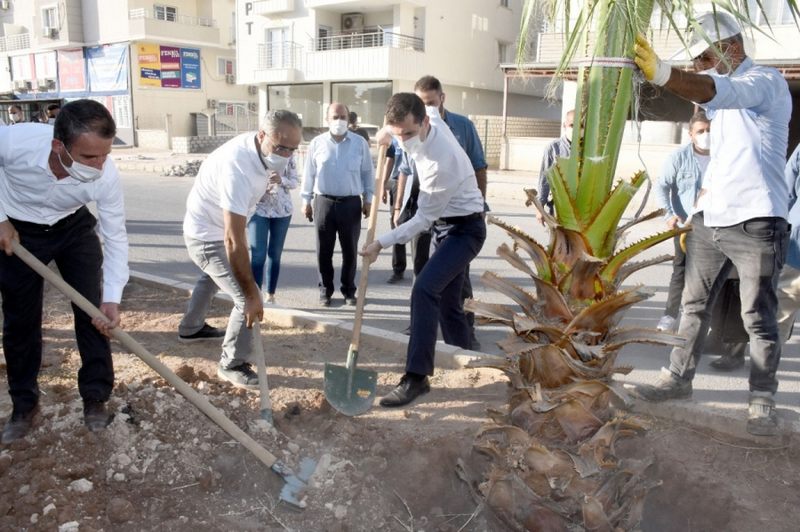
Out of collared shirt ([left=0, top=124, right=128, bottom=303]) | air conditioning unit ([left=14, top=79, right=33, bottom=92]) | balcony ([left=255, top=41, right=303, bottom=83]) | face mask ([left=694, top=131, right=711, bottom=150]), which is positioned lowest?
collared shirt ([left=0, top=124, right=128, bottom=303])

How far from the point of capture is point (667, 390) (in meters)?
4.05

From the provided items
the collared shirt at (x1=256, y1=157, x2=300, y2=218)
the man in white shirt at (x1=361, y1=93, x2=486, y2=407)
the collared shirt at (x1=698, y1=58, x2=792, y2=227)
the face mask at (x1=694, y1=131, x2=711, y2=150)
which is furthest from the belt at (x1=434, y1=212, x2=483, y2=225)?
the face mask at (x1=694, y1=131, x2=711, y2=150)

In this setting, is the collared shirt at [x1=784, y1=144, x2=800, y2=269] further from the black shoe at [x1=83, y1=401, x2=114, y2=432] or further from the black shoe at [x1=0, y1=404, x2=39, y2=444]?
the black shoe at [x1=0, y1=404, x2=39, y2=444]

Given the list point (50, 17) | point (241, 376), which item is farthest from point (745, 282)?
point (50, 17)

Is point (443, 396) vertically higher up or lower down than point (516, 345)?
lower down

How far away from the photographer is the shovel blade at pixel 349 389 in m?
3.98

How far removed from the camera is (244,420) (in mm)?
3771

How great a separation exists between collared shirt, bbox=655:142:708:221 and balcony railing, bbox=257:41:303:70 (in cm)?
2447

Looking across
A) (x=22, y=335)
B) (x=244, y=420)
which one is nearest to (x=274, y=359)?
(x=244, y=420)

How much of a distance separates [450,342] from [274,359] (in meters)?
1.37

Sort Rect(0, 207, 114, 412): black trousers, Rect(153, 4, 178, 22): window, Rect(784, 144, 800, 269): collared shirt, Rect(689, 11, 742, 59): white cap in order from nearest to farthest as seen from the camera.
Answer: Rect(689, 11, 742, 59): white cap, Rect(0, 207, 114, 412): black trousers, Rect(784, 144, 800, 269): collared shirt, Rect(153, 4, 178, 22): window

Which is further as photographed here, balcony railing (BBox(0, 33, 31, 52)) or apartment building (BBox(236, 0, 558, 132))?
balcony railing (BBox(0, 33, 31, 52))

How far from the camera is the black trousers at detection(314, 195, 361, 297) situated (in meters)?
6.49

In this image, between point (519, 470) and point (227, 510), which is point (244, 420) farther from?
point (519, 470)
